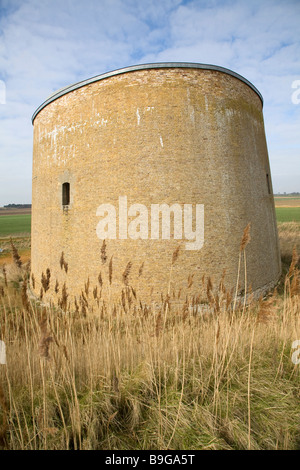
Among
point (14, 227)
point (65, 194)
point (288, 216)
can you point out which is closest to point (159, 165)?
point (65, 194)

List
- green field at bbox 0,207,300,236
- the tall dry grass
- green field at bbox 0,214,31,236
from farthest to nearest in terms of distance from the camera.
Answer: green field at bbox 0,214,31,236
green field at bbox 0,207,300,236
the tall dry grass

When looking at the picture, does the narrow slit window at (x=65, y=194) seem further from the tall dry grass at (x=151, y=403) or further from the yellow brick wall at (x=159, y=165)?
the tall dry grass at (x=151, y=403)

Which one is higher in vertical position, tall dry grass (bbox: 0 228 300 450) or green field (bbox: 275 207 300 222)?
green field (bbox: 275 207 300 222)

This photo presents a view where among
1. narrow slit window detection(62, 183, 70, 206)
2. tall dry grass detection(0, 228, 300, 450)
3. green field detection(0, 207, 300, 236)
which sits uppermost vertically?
green field detection(0, 207, 300, 236)

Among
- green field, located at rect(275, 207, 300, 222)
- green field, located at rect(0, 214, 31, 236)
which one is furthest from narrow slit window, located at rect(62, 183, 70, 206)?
green field, located at rect(275, 207, 300, 222)

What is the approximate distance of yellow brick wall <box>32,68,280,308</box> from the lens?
698 cm

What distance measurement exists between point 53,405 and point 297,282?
8.99ft

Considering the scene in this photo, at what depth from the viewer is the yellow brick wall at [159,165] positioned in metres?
6.98

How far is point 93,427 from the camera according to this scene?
1.98 metres

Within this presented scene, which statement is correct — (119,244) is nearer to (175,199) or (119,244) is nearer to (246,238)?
(175,199)

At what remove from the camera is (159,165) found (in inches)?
274

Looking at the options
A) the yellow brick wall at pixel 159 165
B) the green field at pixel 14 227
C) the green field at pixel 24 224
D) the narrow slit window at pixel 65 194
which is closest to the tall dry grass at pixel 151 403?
the yellow brick wall at pixel 159 165

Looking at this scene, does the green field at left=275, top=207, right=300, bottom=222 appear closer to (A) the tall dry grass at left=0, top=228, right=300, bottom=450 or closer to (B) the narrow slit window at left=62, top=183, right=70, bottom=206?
(B) the narrow slit window at left=62, top=183, right=70, bottom=206
